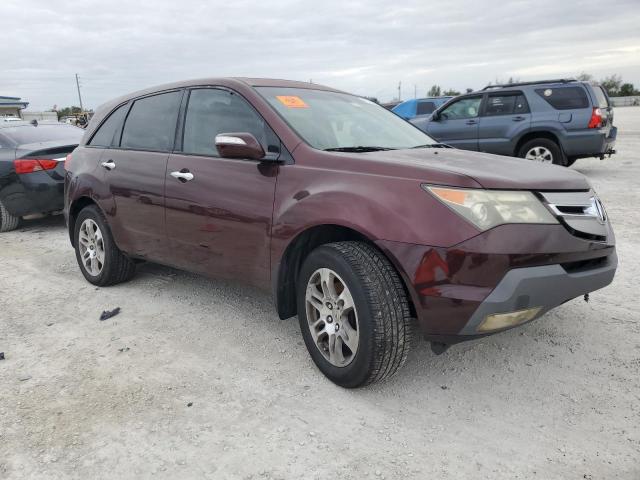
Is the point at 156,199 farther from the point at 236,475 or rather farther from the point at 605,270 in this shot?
the point at 605,270

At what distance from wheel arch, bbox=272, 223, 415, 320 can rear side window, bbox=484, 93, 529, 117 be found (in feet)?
27.4

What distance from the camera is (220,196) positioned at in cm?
335

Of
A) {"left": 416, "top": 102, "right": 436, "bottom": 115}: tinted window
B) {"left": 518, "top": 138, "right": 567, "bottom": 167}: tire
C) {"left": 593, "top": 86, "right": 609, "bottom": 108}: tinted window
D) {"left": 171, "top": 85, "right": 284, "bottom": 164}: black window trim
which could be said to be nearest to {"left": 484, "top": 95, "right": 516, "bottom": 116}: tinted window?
{"left": 518, "top": 138, "right": 567, "bottom": 167}: tire

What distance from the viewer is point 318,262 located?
2832 millimetres

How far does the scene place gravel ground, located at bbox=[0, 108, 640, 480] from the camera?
7.48 ft

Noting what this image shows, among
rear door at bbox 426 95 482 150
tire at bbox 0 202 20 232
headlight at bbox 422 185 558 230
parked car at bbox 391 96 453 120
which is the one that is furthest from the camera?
parked car at bbox 391 96 453 120

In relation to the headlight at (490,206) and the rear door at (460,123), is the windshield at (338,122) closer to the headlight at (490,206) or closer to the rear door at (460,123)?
the headlight at (490,206)

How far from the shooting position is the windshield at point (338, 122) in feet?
10.6

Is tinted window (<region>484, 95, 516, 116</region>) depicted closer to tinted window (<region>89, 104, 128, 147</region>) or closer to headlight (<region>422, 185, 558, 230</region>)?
tinted window (<region>89, 104, 128, 147</region>)

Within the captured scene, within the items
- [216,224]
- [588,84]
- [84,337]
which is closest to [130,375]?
[84,337]

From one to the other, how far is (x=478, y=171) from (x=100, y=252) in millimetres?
3365

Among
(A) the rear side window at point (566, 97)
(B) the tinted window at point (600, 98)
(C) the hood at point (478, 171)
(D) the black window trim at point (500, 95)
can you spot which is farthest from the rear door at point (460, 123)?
(C) the hood at point (478, 171)

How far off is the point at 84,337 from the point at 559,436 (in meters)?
2.97

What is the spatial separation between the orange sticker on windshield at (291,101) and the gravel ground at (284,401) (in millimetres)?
1511
